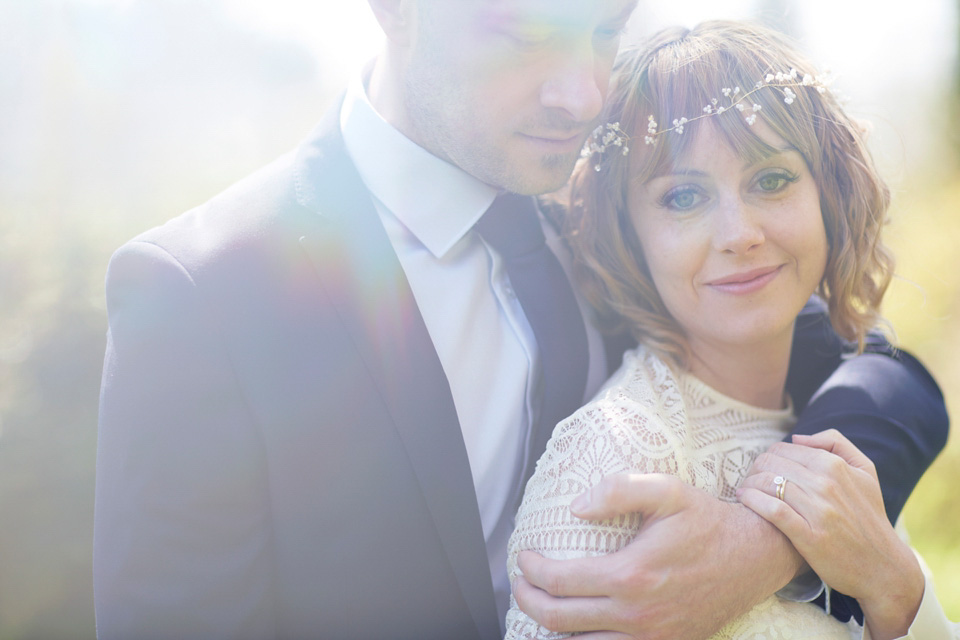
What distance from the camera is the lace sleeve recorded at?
149cm

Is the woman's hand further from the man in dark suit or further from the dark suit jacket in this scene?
the dark suit jacket

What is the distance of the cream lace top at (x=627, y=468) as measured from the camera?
1511 millimetres

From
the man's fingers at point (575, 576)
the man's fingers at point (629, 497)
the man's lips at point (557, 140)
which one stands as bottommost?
the man's fingers at point (575, 576)

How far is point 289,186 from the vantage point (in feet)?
5.99

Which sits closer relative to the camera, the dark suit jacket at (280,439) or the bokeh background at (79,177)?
the dark suit jacket at (280,439)

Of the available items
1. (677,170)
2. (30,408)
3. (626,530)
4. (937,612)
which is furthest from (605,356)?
(30,408)

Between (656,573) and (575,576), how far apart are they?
16 cm

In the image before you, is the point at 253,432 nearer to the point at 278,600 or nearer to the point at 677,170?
the point at 278,600

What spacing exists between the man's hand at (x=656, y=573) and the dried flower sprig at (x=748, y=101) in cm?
90

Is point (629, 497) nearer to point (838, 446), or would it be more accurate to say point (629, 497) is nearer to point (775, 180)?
point (838, 446)

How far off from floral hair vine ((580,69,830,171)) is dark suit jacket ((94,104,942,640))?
2.30 ft

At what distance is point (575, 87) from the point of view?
186cm

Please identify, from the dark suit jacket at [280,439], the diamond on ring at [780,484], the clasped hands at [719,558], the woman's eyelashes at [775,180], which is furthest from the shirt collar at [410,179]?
the diamond on ring at [780,484]

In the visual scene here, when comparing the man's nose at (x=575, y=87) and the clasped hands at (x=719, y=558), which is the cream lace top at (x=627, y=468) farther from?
the man's nose at (x=575, y=87)
